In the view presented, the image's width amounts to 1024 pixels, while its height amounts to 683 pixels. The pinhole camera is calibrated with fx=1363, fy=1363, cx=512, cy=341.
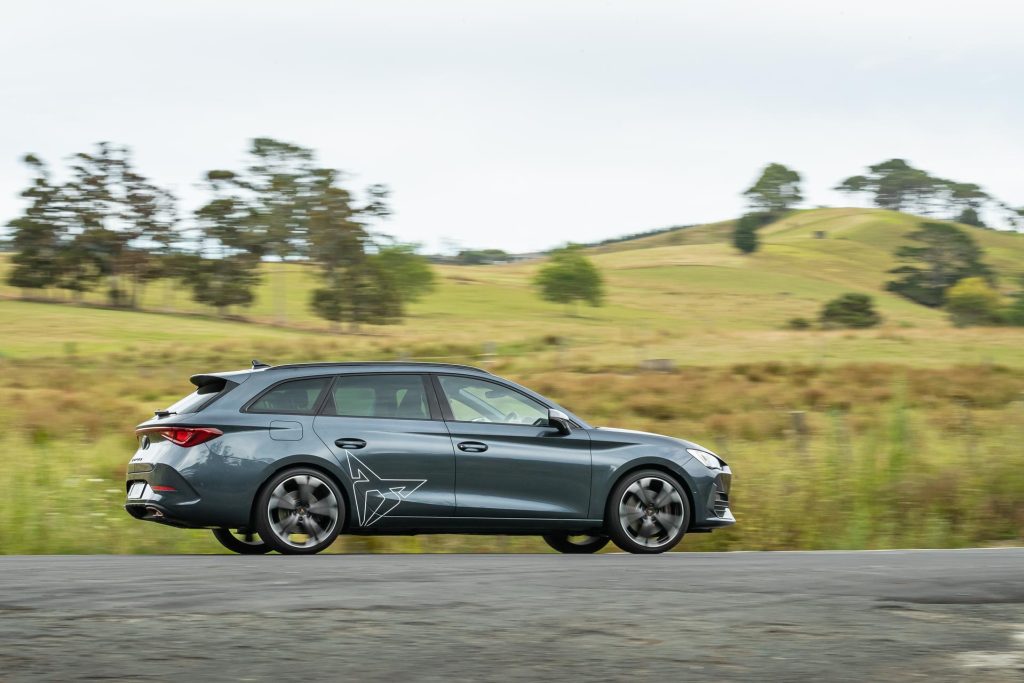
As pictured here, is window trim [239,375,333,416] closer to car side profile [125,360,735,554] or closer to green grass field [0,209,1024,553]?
car side profile [125,360,735,554]

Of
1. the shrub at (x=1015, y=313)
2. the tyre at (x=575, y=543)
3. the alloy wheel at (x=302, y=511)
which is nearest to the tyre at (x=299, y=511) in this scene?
the alloy wheel at (x=302, y=511)

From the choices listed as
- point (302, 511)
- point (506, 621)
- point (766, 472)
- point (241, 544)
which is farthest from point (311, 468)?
point (766, 472)

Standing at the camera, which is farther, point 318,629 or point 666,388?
point 666,388

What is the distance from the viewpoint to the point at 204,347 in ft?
229

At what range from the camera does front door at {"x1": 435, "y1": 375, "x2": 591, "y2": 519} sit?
1046cm

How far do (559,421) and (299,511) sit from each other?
2.14m

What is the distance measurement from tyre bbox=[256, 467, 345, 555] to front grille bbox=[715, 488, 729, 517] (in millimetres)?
3035

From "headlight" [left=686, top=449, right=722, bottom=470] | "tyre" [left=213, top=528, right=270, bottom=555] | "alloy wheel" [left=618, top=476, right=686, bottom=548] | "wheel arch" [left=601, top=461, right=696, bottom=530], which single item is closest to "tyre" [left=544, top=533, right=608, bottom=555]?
"alloy wheel" [left=618, top=476, right=686, bottom=548]

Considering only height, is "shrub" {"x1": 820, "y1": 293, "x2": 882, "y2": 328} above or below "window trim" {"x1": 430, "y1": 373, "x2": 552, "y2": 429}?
above

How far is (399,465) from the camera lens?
10.3 metres

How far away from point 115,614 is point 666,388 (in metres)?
32.1

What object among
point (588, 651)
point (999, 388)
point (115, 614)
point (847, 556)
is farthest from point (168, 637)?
point (999, 388)

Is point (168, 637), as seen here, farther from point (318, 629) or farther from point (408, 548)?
point (408, 548)

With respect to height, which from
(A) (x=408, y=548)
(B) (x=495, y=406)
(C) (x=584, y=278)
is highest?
(C) (x=584, y=278)
